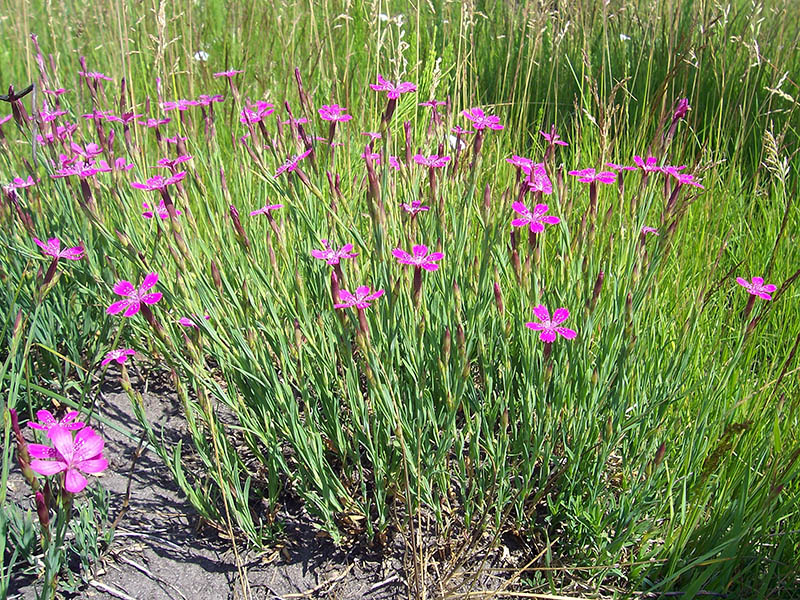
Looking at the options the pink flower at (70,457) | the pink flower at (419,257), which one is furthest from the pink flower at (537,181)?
the pink flower at (70,457)

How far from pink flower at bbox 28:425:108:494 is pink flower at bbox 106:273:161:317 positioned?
28 cm

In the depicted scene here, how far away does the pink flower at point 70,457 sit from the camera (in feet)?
3.00

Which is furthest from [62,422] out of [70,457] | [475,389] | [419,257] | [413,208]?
[475,389]

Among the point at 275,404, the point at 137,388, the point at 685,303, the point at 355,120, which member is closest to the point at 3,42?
the point at 355,120

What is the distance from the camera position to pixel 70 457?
93 cm

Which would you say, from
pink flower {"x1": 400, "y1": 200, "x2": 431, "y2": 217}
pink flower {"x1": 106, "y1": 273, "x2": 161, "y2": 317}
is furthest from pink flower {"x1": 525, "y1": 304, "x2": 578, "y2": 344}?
pink flower {"x1": 106, "y1": 273, "x2": 161, "y2": 317}

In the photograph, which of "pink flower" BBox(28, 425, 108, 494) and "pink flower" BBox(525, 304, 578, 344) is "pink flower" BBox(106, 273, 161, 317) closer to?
"pink flower" BBox(28, 425, 108, 494)

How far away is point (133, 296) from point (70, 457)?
0.37m

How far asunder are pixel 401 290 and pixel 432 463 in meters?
0.39

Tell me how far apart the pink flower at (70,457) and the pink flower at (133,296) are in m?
0.28

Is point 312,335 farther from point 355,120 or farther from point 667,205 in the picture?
point 355,120

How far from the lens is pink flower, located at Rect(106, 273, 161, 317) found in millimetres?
1173

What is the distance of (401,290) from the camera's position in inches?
57.6

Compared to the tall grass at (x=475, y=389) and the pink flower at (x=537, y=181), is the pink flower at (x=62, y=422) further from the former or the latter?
the pink flower at (x=537, y=181)
